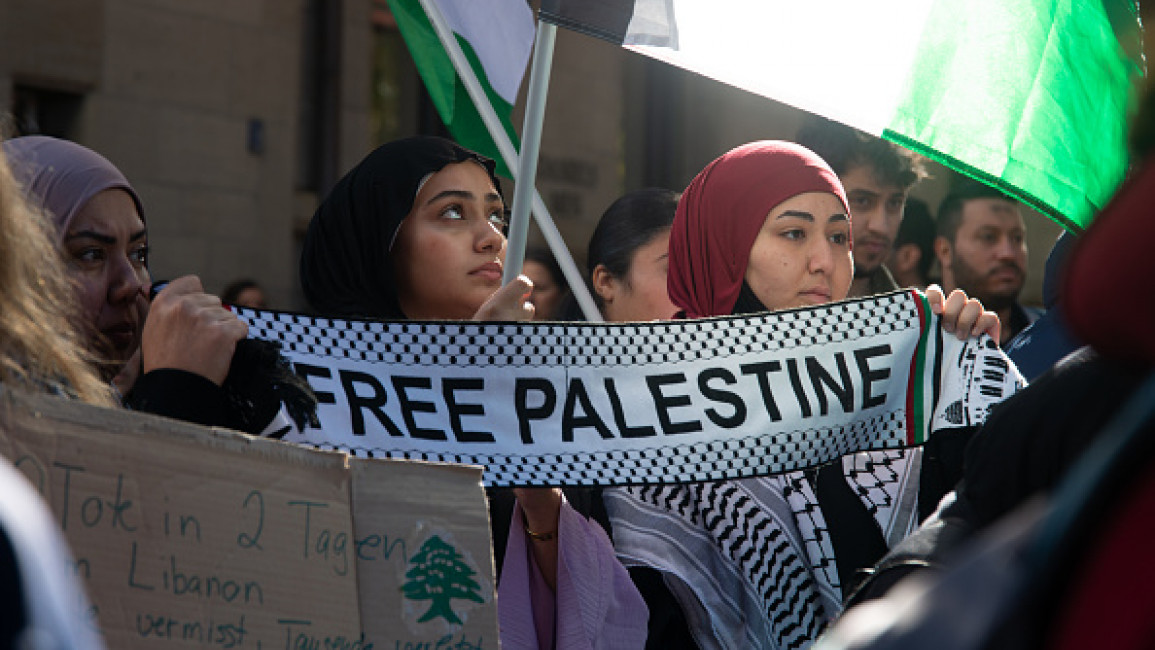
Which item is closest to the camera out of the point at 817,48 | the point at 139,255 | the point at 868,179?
the point at 139,255

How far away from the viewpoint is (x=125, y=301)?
277 cm

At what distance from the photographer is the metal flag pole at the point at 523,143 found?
3260 mm

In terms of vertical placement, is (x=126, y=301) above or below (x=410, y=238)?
below

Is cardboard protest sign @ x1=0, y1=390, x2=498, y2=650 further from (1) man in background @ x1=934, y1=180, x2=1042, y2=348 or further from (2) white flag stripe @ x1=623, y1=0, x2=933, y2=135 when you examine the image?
(1) man in background @ x1=934, y1=180, x2=1042, y2=348

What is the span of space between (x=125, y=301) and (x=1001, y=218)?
3934mm

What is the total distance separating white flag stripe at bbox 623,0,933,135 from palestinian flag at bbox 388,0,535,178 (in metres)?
0.76

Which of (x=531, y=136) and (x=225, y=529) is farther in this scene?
(x=531, y=136)

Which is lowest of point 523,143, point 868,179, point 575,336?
point 575,336

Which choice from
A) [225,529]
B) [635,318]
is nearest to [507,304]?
[225,529]

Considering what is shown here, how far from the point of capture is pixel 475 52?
4.14 m

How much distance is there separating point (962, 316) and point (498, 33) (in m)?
1.64

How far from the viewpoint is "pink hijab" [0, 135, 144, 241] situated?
9.11 feet

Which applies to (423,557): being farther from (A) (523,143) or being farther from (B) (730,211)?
(B) (730,211)

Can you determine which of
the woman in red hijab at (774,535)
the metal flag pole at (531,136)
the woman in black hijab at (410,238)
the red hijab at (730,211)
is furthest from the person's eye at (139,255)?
the red hijab at (730,211)
